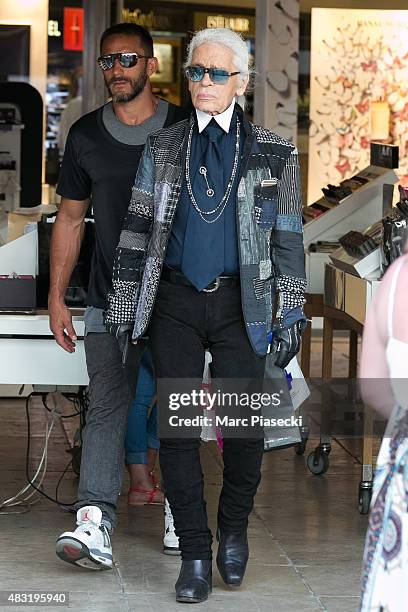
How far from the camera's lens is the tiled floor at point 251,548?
4641mm

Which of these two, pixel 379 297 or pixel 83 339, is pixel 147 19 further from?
pixel 379 297

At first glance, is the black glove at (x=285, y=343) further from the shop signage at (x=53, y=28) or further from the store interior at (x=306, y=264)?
the shop signage at (x=53, y=28)

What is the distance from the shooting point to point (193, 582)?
14.9 ft

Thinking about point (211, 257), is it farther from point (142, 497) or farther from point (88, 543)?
point (142, 497)

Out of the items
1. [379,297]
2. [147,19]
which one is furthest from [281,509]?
[147,19]

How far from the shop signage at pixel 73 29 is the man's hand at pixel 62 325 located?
6341 millimetres

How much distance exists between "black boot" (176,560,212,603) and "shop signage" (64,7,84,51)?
7.15 metres

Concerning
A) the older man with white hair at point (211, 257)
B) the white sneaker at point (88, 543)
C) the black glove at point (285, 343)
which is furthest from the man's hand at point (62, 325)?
the black glove at point (285, 343)

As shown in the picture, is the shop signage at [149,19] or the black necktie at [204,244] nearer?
the black necktie at [204,244]

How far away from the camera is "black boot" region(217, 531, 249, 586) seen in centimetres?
464

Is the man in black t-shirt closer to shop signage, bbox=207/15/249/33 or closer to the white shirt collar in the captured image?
the white shirt collar

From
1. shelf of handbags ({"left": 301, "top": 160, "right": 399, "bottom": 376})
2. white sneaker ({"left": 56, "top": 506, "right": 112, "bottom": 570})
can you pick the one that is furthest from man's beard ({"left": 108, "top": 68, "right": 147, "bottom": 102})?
shelf of handbags ({"left": 301, "top": 160, "right": 399, "bottom": 376})

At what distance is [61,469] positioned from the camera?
648 cm

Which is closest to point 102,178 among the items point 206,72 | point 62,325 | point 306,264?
point 62,325
